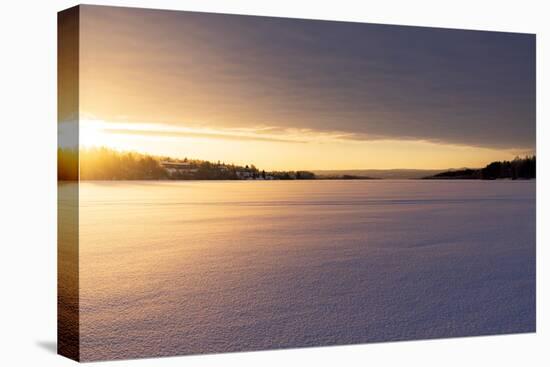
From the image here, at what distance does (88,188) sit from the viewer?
6293 millimetres

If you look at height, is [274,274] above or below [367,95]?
below

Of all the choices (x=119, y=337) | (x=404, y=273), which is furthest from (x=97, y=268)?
(x=404, y=273)

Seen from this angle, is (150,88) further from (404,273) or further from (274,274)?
(404,273)

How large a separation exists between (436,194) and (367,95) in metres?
1.12

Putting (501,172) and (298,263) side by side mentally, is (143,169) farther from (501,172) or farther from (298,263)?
(501,172)

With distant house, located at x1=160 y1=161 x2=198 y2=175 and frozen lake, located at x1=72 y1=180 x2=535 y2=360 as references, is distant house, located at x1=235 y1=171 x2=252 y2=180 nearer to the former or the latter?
frozen lake, located at x1=72 y1=180 x2=535 y2=360

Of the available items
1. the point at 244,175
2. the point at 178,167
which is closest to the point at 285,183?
the point at 244,175

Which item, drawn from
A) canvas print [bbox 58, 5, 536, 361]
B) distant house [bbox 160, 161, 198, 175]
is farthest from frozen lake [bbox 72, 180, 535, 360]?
distant house [bbox 160, 161, 198, 175]

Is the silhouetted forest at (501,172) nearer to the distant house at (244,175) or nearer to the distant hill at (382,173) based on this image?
the distant hill at (382,173)

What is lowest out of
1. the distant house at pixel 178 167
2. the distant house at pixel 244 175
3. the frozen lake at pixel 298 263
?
the frozen lake at pixel 298 263

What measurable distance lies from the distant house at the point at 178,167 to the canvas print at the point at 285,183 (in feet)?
0.05

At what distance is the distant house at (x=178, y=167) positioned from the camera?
6843 mm

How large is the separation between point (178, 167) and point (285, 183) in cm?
99

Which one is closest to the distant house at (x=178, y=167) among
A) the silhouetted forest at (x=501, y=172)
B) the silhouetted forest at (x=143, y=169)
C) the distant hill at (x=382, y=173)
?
the silhouetted forest at (x=143, y=169)
